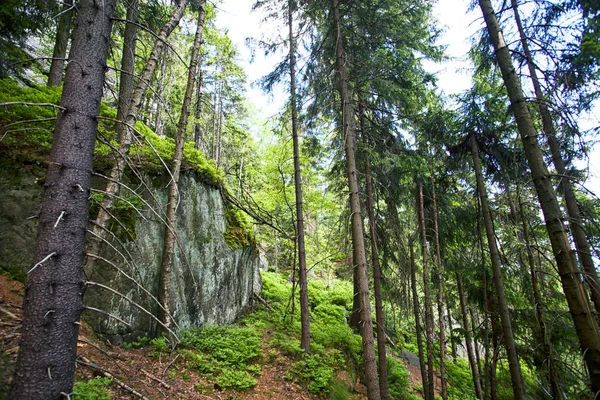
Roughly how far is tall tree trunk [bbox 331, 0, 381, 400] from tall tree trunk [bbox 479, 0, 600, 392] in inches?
124

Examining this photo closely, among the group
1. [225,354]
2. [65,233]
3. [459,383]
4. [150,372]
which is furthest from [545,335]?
[459,383]

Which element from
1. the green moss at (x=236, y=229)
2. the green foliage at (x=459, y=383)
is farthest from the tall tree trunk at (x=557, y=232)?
the green foliage at (x=459, y=383)

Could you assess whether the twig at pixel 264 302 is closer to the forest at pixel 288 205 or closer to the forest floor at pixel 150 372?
the forest at pixel 288 205

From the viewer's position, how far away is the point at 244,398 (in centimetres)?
652

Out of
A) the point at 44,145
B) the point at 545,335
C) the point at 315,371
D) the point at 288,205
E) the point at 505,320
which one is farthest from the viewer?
the point at 288,205

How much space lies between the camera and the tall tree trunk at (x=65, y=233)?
1.96 metres

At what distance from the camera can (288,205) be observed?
927cm

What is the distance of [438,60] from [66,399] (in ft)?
37.8

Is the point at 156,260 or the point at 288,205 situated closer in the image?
the point at 156,260

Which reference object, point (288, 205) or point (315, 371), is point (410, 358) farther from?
point (288, 205)

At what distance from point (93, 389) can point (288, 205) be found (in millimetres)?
6288

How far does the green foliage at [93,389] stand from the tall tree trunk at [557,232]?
234 inches

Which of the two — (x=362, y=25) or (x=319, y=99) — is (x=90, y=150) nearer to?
(x=319, y=99)

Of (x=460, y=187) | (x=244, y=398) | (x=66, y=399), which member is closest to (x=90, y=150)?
(x=66, y=399)
